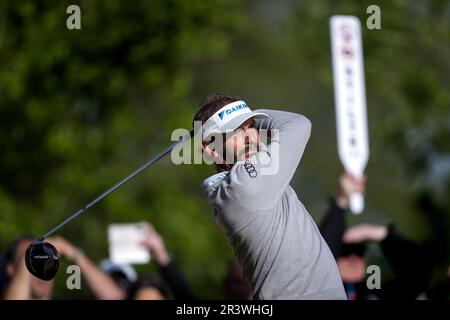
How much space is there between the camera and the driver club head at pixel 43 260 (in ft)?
13.2

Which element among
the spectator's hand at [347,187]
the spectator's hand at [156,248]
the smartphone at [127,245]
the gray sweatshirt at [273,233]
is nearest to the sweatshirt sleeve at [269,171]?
the gray sweatshirt at [273,233]

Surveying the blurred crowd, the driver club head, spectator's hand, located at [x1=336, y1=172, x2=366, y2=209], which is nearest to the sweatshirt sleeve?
the driver club head

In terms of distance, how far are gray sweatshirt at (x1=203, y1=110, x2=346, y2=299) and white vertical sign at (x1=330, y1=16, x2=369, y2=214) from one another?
242cm

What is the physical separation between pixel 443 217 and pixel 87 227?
5670mm

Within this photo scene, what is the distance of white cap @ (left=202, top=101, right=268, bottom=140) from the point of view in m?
3.83

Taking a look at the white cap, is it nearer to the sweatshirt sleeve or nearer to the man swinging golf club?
the man swinging golf club

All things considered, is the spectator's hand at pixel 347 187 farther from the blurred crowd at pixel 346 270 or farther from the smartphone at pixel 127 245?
the smartphone at pixel 127 245

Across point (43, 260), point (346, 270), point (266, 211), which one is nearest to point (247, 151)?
point (266, 211)

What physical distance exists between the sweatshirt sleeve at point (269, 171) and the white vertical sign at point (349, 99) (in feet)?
7.74

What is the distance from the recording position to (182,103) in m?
13.9

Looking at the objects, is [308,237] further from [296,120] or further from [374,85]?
[374,85]

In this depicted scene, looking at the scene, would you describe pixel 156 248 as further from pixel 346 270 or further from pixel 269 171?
pixel 269 171

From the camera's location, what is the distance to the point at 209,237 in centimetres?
1459
